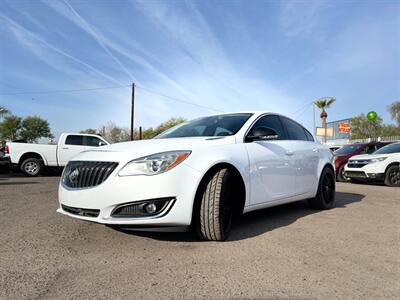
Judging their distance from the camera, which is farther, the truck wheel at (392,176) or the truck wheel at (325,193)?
the truck wheel at (392,176)

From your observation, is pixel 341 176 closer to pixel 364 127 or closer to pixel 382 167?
pixel 382 167

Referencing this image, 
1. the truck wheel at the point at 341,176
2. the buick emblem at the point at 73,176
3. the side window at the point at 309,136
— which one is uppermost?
the side window at the point at 309,136

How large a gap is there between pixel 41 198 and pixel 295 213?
15.7ft

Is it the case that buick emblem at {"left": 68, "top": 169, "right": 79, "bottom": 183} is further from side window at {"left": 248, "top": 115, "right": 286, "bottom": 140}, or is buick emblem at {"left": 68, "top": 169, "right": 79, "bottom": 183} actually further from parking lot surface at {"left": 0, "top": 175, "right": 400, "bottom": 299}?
side window at {"left": 248, "top": 115, "right": 286, "bottom": 140}

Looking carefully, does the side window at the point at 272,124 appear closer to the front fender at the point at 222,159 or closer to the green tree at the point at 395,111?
the front fender at the point at 222,159

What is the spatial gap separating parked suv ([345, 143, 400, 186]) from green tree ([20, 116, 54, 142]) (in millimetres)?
57769

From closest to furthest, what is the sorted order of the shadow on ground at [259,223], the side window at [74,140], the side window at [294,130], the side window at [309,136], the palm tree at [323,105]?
the shadow on ground at [259,223] < the side window at [294,130] < the side window at [309,136] < the side window at [74,140] < the palm tree at [323,105]

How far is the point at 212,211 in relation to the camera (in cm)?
307

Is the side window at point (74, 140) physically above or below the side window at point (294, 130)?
above

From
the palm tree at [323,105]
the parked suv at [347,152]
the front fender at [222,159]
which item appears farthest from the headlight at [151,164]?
the palm tree at [323,105]

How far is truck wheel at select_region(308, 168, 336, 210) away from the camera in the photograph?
5059 mm

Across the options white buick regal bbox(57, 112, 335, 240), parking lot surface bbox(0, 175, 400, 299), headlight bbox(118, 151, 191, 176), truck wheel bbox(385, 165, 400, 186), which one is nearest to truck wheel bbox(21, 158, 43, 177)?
parking lot surface bbox(0, 175, 400, 299)

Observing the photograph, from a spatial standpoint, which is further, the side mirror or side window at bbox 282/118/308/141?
side window at bbox 282/118/308/141

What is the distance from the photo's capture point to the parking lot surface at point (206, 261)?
2.19m
